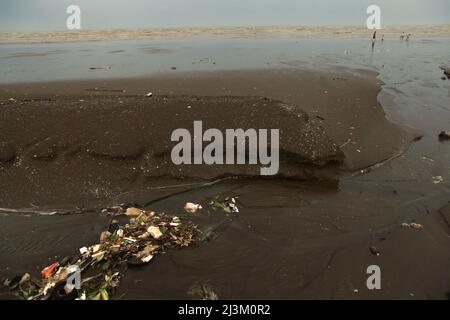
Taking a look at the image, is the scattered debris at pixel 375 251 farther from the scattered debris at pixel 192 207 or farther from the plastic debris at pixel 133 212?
the plastic debris at pixel 133 212

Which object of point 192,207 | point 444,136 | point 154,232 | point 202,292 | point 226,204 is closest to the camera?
point 202,292

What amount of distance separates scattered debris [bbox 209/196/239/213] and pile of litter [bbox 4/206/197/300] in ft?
2.53

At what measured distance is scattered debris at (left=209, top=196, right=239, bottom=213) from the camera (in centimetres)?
605

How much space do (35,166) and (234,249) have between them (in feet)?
15.2

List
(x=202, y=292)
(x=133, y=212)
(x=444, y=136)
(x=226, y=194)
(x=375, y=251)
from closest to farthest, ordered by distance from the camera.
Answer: (x=202, y=292) < (x=375, y=251) < (x=133, y=212) < (x=226, y=194) < (x=444, y=136)

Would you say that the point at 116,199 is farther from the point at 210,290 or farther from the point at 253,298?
the point at 253,298

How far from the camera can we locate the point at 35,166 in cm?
687

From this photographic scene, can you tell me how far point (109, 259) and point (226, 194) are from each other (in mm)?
2598

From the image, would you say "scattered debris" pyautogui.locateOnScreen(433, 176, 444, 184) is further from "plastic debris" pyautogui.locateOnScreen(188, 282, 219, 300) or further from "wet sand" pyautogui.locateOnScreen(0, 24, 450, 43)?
"wet sand" pyautogui.locateOnScreen(0, 24, 450, 43)

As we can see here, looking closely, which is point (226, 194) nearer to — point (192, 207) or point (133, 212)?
point (192, 207)

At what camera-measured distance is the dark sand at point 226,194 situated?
452 centimetres

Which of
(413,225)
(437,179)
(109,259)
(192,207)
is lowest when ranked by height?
(109,259)

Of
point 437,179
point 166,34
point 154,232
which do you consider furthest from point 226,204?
point 166,34

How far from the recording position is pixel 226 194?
6.55 metres
